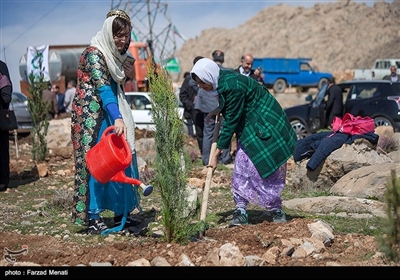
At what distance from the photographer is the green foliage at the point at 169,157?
5152 mm

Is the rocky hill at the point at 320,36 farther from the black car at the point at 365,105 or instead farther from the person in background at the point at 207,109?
the person in background at the point at 207,109

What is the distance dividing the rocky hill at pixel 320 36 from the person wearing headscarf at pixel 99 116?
4179 centimetres

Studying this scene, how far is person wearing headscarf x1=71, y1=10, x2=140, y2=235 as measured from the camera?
5.90 meters

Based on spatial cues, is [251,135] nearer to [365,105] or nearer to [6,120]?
[6,120]

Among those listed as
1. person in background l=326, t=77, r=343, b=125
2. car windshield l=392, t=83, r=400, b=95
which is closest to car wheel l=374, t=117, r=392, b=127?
car windshield l=392, t=83, r=400, b=95

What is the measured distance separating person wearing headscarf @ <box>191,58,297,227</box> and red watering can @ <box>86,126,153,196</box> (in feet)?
2.48

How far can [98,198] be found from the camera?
6.06 meters

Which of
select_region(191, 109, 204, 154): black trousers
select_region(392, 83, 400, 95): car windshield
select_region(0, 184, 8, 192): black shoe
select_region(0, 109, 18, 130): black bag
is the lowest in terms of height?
select_region(0, 184, 8, 192): black shoe

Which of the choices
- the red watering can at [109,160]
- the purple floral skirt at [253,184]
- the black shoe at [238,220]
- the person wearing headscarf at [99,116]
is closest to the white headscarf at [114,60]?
the person wearing headscarf at [99,116]

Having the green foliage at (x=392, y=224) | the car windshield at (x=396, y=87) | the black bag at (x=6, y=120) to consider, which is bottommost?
the green foliage at (x=392, y=224)

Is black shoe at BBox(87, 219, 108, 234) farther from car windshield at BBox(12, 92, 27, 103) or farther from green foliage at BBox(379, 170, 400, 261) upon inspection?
car windshield at BBox(12, 92, 27, 103)
